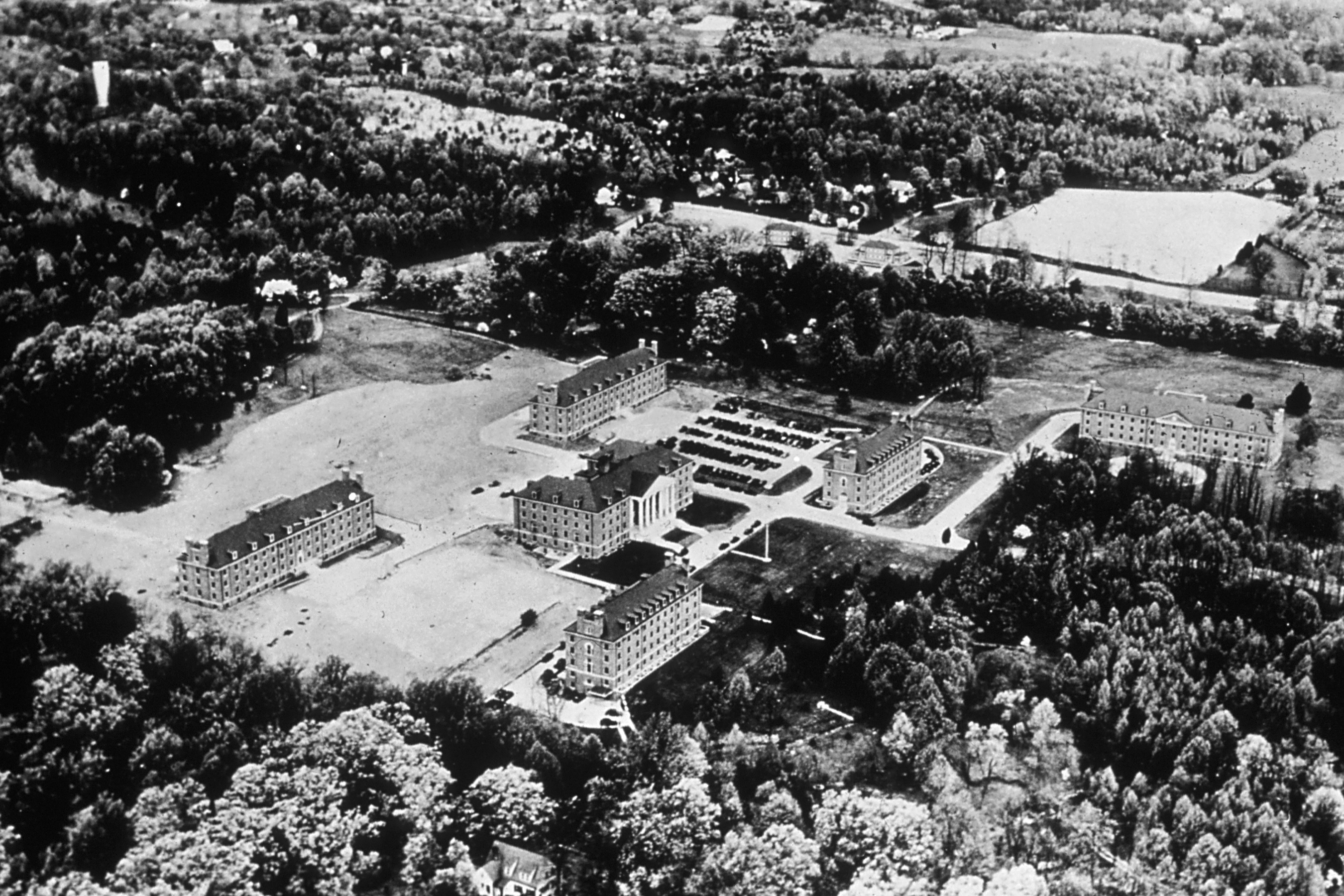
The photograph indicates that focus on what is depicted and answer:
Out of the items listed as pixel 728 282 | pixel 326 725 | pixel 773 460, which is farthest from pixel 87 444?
pixel 728 282

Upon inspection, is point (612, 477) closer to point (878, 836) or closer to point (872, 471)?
point (872, 471)

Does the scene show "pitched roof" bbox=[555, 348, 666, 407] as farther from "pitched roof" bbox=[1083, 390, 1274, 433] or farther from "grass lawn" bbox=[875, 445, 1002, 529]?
"pitched roof" bbox=[1083, 390, 1274, 433]

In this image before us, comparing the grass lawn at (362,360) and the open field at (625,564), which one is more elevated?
the grass lawn at (362,360)

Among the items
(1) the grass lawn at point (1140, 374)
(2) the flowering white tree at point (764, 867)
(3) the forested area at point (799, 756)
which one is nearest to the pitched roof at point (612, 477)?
(3) the forested area at point (799, 756)

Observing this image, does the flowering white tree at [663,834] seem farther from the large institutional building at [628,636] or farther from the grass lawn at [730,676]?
the large institutional building at [628,636]

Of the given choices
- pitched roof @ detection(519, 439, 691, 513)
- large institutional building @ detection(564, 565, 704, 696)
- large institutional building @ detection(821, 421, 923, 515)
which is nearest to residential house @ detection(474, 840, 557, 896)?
large institutional building @ detection(564, 565, 704, 696)
